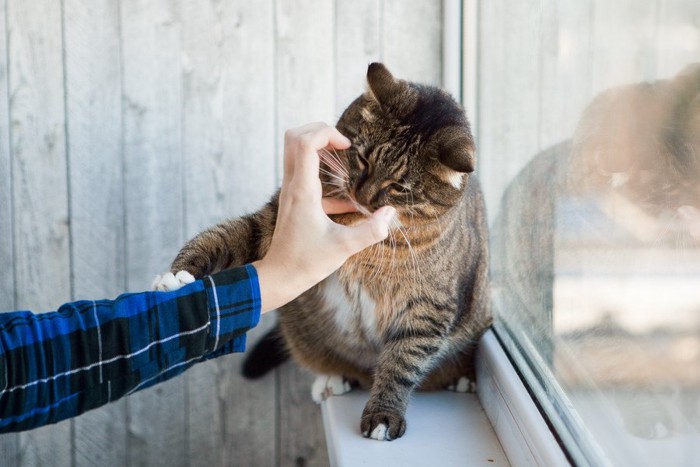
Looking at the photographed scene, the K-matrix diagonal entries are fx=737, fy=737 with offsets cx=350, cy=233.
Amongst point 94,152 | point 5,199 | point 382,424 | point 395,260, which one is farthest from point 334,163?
point 5,199

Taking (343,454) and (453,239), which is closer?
(343,454)

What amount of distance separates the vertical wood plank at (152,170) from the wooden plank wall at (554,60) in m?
0.82

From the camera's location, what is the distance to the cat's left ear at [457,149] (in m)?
1.23

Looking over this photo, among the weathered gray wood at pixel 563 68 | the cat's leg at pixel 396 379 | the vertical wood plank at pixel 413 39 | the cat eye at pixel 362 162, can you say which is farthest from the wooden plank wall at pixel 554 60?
the cat's leg at pixel 396 379

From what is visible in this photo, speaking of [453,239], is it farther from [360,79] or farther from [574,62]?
[360,79]

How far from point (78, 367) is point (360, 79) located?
1228mm

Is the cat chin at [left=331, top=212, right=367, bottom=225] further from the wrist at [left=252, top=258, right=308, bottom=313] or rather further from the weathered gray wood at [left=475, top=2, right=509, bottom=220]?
the weathered gray wood at [left=475, top=2, right=509, bottom=220]

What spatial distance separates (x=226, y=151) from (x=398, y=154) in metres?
0.78

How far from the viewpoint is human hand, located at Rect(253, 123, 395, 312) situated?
1.10 meters

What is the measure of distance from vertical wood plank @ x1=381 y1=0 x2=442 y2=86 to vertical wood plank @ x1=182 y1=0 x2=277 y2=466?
0.31 metres

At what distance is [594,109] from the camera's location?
1049mm

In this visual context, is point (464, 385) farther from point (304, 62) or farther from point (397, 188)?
point (304, 62)

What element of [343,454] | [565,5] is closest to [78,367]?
[343,454]

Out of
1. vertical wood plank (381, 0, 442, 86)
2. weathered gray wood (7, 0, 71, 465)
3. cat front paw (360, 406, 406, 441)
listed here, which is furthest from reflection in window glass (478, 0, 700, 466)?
weathered gray wood (7, 0, 71, 465)
